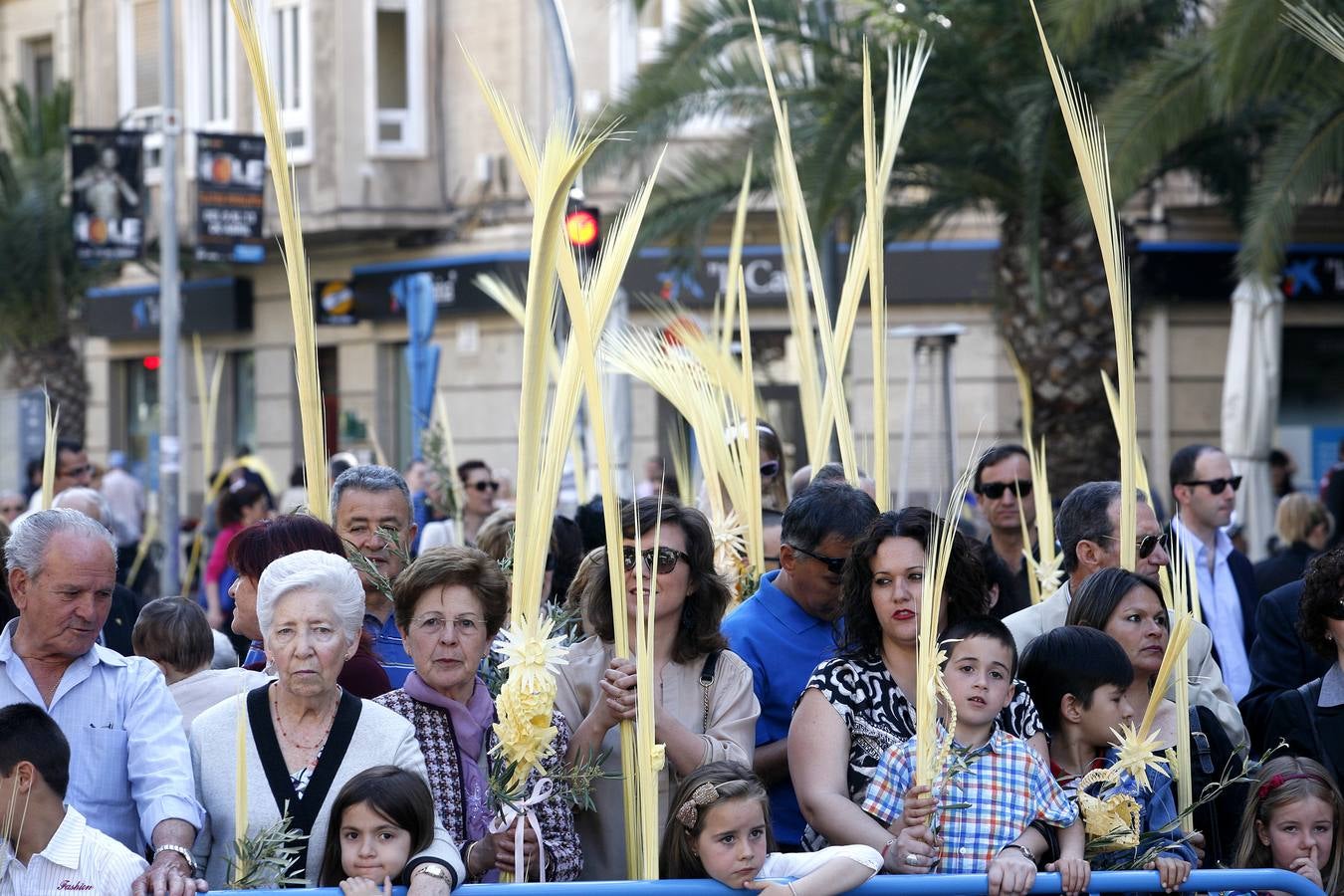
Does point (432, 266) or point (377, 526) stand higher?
point (432, 266)

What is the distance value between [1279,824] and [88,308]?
23.4m

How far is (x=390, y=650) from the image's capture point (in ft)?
16.4

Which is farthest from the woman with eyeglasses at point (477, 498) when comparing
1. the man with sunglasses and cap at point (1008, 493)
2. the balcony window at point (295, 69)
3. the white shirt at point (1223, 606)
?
the balcony window at point (295, 69)

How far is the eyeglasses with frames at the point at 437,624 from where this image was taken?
4078 millimetres

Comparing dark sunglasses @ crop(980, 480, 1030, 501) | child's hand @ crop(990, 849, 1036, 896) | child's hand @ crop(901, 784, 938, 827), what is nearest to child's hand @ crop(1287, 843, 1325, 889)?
child's hand @ crop(990, 849, 1036, 896)

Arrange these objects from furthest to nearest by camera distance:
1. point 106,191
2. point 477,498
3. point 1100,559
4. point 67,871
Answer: point 106,191 → point 477,498 → point 1100,559 → point 67,871

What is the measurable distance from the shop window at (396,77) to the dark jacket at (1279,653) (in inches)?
668

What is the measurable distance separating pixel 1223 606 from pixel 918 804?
295cm

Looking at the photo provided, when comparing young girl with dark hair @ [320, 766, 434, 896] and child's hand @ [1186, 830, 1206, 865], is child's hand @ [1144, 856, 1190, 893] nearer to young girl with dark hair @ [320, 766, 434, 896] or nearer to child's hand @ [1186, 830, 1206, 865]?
child's hand @ [1186, 830, 1206, 865]

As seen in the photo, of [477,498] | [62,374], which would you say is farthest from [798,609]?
[62,374]

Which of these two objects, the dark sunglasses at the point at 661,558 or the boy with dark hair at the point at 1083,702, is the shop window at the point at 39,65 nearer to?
the dark sunglasses at the point at 661,558

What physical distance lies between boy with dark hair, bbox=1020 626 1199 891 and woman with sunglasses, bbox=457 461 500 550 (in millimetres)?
5046

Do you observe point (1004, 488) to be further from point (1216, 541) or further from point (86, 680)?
point (86, 680)

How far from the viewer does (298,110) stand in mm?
21812
